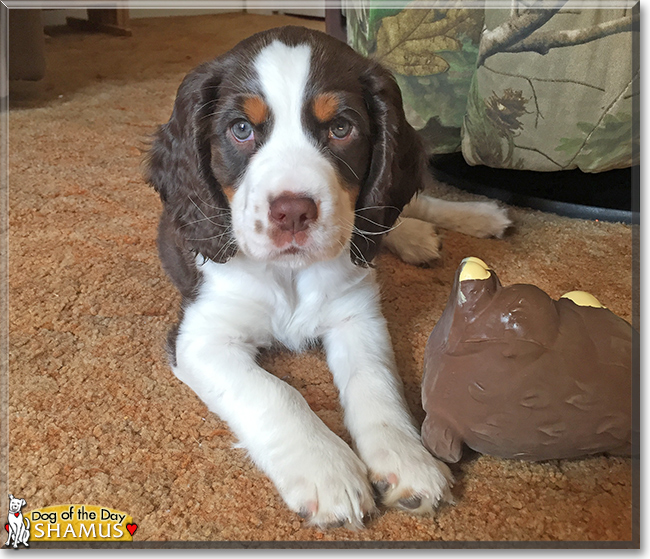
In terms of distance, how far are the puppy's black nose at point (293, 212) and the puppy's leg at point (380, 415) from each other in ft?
→ 1.78

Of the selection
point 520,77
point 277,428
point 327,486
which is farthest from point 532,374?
point 520,77

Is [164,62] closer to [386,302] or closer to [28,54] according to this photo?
[28,54]

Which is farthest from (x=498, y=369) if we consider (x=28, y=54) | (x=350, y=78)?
(x=28, y=54)

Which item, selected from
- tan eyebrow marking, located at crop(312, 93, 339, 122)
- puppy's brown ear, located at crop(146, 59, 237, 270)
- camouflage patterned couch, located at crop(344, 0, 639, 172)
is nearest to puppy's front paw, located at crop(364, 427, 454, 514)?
puppy's brown ear, located at crop(146, 59, 237, 270)

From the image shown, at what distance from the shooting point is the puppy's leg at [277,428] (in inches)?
58.2

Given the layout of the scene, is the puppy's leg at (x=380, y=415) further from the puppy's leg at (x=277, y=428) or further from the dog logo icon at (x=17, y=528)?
the dog logo icon at (x=17, y=528)

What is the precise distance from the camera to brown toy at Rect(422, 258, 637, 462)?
4.59 ft

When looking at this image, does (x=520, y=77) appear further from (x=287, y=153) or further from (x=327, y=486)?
(x=327, y=486)

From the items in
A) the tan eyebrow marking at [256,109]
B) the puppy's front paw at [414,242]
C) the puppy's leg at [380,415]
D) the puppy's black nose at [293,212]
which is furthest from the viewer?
the puppy's front paw at [414,242]

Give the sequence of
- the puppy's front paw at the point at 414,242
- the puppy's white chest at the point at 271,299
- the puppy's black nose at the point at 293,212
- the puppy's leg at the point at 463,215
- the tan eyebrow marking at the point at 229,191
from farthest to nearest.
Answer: the puppy's leg at the point at 463,215
the puppy's front paw at the point at 414,242
the puppy's white chest at the point at 271,299
the tan eyebrow marking at the point at 229,191
the puppy's black nose at the point at 293,212

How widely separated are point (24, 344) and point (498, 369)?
1.61 m

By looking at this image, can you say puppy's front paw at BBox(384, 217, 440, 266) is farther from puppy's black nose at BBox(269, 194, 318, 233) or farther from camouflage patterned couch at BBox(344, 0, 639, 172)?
puppy's black nose at BBox(269, 194, 318, 233)

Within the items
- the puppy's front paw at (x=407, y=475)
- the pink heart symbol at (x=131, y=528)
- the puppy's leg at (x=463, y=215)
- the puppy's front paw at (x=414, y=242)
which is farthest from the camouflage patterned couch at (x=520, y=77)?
the pink heart symbol at (x=131, y=528)

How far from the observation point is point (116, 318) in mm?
2303
